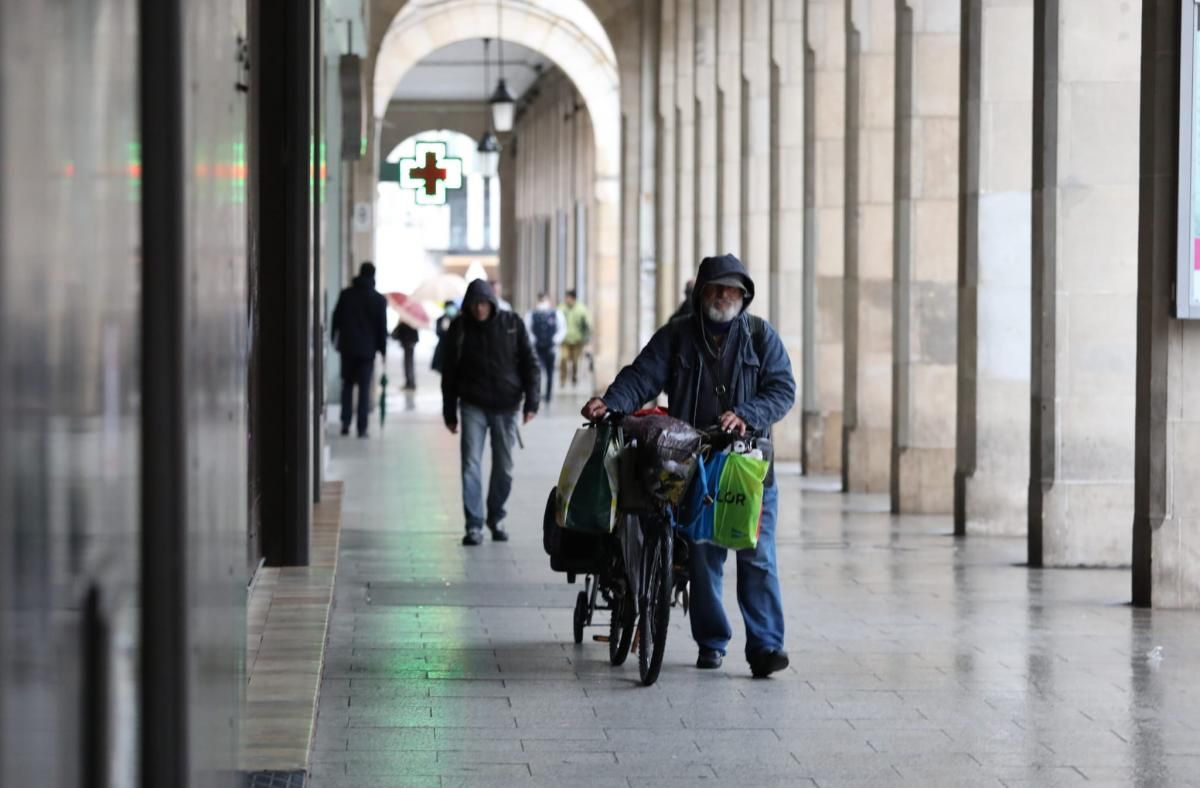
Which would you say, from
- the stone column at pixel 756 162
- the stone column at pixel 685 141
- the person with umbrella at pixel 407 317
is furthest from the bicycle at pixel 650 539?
the stone column at pixel 685 141

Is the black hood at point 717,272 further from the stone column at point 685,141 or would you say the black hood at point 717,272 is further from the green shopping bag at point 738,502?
the stone column at point 685,141

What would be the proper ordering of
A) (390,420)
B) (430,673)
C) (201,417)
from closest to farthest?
(201,417) → (430,673) → (390,420)

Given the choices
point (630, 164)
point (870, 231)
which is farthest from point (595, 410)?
point (630, 164)

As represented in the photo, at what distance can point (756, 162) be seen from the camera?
22.2 m

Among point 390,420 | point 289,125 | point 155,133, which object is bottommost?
point 390,420

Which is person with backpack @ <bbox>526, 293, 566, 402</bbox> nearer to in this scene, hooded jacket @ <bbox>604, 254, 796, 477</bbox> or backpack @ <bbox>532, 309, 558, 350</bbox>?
backpack @ <bbox>532, 309, 558, 350</bbox>

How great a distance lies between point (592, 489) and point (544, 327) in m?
22.2

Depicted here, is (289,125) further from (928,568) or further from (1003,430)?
(1003,430)

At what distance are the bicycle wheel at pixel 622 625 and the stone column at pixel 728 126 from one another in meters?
16.3

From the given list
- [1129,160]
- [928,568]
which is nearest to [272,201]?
[928,568]

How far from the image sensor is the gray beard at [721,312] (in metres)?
7.31

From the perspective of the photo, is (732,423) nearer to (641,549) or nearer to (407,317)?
(641,549)

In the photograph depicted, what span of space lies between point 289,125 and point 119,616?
769cm

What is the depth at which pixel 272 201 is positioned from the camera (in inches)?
350
